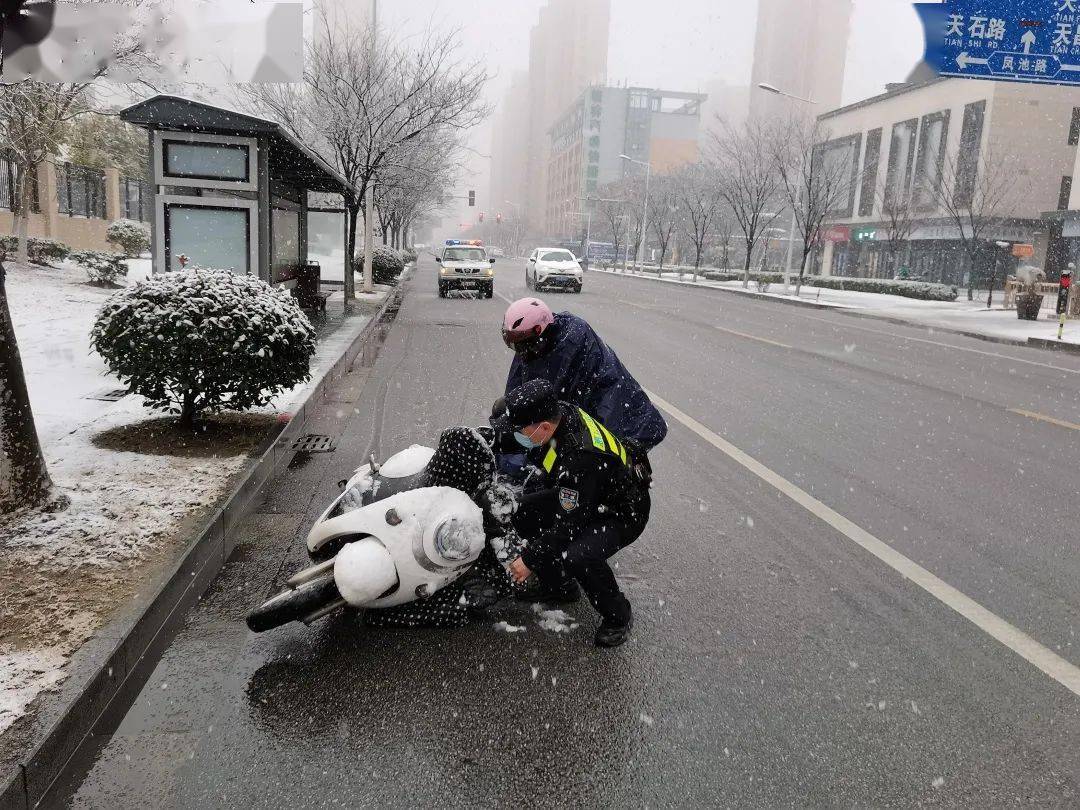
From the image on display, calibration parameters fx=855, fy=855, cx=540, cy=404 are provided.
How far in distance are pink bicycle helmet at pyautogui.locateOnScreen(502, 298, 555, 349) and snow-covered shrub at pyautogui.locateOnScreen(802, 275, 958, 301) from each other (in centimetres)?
3561

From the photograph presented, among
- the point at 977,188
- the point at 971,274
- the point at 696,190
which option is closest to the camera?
the point at 971,274

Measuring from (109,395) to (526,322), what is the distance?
5.83 metres

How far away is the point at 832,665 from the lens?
3533 mm

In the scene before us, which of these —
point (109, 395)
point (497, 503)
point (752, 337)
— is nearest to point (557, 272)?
point (752, 337)

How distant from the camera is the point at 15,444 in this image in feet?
14.9

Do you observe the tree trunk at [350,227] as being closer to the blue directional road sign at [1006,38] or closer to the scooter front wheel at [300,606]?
the blue directional road sign at [1006,38]

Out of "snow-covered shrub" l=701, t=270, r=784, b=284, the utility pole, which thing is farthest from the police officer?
"snow-covered shrub" l=701, t=270, r=784, b=284

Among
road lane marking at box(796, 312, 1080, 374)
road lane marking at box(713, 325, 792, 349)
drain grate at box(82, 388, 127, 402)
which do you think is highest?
road lane marking at box(713, 325, 792, 349)

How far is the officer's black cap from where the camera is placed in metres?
3.32

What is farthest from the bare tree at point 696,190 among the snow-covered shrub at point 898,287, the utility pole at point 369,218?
the utility pole at point 369,218

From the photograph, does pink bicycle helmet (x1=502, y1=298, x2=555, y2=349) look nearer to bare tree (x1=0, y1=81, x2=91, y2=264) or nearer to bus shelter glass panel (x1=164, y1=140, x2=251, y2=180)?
bus shelter glass panel (x1=164, y1=140, x2=251, y2=180)

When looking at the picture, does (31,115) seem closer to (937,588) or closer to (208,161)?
(208,161)

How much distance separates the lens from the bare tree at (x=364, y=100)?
23.0 m

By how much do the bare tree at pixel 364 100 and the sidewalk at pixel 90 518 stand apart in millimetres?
13769
